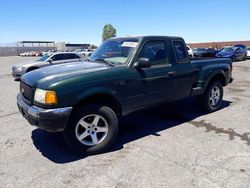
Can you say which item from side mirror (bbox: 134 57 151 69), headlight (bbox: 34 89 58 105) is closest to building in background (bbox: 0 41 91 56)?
side mirror (bbox: 134 57 151 69)

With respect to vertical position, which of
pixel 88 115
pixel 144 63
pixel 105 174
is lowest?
pixel 105 174

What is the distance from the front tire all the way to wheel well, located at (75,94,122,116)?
84 mm

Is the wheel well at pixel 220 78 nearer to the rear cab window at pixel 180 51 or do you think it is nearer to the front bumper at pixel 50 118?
the rear cab window at pixel 180 51

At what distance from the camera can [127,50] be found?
442 cm

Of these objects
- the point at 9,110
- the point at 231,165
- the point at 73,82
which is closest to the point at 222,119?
the point at 231,165

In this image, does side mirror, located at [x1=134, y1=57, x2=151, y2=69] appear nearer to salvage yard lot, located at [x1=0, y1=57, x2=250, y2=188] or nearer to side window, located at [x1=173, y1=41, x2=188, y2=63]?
side window, located at [x1=173, y1=41, x2=188, y2=63]

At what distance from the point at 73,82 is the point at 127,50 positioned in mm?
1370

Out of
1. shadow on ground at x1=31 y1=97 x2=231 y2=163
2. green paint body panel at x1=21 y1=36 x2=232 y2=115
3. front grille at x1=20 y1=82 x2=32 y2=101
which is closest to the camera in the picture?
green paint body panel at x1=21 y1=36 x2=232 y2=115

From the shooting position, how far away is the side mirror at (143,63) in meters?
4.05

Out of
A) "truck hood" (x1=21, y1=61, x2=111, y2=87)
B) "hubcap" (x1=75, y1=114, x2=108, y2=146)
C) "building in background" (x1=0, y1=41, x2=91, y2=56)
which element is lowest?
"hubcap" (x1=75, y1=114, x2=108, y2=146)

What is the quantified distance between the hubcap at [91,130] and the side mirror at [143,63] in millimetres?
1104

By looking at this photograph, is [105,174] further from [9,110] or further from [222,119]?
[9,110]

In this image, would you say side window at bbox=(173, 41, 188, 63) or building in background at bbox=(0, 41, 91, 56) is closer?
side window at bbox=(173, 41, 188, 63)

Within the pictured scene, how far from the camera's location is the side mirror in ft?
13.3
